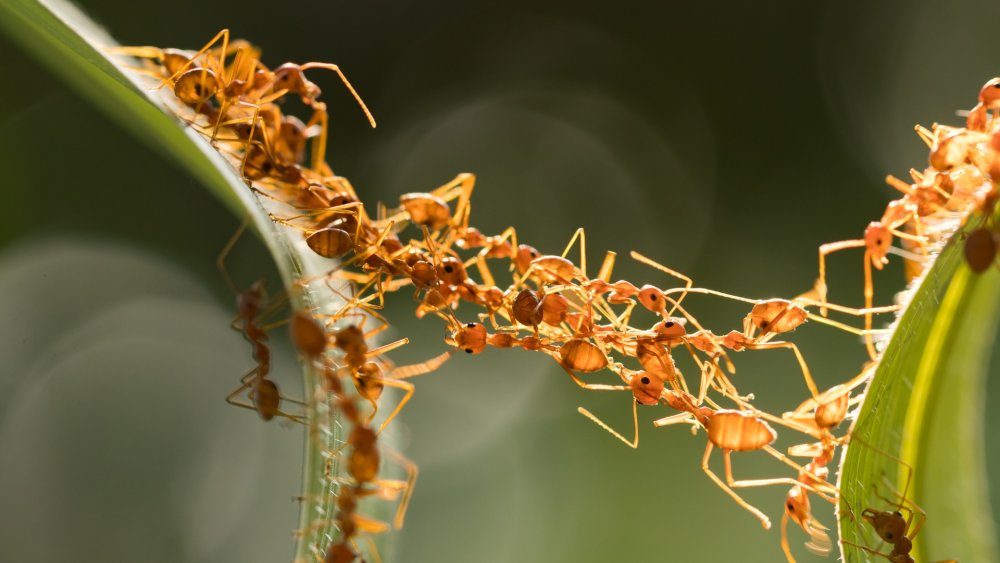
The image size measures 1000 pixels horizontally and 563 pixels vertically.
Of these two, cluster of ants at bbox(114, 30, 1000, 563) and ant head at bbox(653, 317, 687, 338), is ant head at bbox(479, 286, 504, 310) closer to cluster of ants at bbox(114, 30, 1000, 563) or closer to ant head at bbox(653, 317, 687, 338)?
cluster of ants at bbox(114, 30, 1000, 563)

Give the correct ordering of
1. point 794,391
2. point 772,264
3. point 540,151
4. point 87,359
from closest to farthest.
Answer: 1. point 87,359
2. point 794,391
3. point 772,264
4. point 540,151

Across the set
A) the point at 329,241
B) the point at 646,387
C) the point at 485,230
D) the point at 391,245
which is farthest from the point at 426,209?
the point at 485,230

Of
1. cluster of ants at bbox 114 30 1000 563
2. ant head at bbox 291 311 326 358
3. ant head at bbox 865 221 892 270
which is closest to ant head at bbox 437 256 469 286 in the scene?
cluster of ants at bbox 114 30 1000 563

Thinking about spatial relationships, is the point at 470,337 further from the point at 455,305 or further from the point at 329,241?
the point at 329,241

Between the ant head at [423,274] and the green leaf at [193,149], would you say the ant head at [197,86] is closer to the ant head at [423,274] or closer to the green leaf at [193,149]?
the green leaf at [193,149]

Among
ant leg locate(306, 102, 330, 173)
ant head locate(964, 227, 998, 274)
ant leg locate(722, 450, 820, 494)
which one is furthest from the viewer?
ant leg locate(306, 102, 330, 173)

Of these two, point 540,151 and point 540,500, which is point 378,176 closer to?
point 540,151

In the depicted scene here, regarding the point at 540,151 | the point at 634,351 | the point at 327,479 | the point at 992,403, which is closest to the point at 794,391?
the point at 540,151
